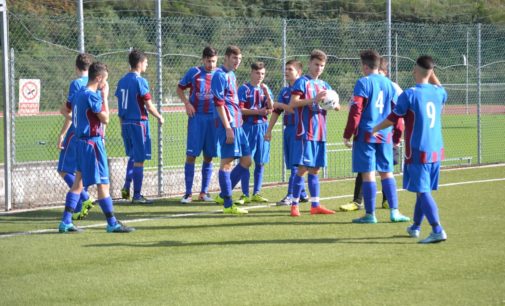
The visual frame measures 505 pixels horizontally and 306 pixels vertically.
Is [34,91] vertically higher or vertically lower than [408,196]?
higher

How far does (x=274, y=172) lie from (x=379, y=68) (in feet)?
23.3

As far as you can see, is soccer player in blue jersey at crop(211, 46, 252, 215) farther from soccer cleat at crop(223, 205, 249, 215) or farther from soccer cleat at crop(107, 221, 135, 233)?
soccer cleat at crop(107, 221, 135, 233)

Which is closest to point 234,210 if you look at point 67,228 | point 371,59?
point 67,228

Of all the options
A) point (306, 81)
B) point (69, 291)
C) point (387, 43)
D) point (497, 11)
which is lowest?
point (69, 291)

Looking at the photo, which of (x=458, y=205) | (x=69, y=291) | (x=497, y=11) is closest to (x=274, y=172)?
(x=458, y=205)

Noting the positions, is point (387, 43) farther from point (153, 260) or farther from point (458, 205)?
point (153, 260)

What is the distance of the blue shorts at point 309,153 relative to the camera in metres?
10.2

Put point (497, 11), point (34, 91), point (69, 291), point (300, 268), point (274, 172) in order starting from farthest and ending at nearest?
point (497, 11) < point (274, 172) < point (34, 91) < point (300, 268) < point (69, 291)

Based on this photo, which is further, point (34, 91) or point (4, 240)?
point (34, 91)

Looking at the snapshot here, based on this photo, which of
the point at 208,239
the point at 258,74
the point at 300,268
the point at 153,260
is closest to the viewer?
the point at 300,268

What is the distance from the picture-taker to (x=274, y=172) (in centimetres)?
1720

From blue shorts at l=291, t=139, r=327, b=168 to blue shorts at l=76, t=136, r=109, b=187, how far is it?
2.47 metres

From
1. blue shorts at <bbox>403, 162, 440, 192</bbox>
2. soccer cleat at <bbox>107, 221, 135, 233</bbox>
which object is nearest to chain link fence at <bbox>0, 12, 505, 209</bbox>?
soccer cleat at <bbox>107, 221, 135, 233</bbox>

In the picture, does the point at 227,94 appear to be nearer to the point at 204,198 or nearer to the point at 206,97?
the point at 206,97
